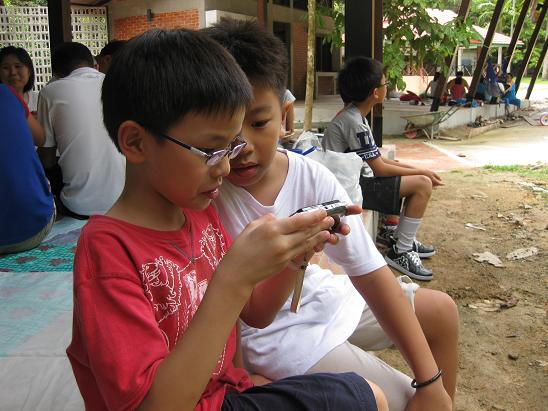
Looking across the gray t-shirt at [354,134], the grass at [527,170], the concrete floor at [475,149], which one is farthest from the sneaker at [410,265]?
the concrete floor at [475,149]

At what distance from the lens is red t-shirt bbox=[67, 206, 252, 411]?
3.06 feet

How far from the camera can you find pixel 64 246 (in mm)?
3484

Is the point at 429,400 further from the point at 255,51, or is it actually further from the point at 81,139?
the point at 81,139

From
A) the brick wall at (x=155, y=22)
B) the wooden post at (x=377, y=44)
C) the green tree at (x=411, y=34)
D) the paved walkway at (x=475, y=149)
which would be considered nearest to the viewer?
the wooden post at (x=377, y=44)

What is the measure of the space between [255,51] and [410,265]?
3.23 m

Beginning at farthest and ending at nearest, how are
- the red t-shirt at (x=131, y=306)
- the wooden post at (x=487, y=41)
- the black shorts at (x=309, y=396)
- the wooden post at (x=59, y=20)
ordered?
the wooden post at (x=487, y=41) < the wooden post at (x=59, y=20) < the black shorts at (x=309, y=396) < the red t-shirt at (x=131, y=306)

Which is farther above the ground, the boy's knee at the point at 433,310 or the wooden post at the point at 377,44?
the wooden post at the point at 377,44

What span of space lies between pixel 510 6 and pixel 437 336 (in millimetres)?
36626

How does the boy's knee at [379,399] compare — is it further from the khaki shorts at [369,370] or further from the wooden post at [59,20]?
the wooden post at [59,20]

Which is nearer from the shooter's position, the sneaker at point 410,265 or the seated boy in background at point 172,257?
the seated boy in background at point 172,257

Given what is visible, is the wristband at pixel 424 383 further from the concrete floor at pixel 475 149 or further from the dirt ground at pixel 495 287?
the concrete floor at pixel 475 149

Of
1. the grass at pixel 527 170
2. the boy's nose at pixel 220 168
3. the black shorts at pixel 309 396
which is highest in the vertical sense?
the boy's nose at pixel 220 168

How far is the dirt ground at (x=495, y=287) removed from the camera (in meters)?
2.83

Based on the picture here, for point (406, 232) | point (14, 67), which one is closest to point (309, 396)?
point (406, 232)
